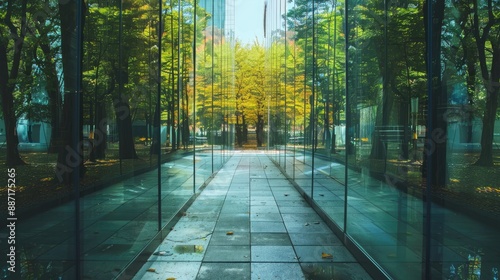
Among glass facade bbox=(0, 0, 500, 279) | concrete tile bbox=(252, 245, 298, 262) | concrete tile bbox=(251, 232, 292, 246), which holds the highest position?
glass facade bbox=(0, 0, 500, 279)

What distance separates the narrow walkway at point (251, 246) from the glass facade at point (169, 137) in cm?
26

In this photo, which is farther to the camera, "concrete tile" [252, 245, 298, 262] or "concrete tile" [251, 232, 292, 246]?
"concrete tile" [251, 232, 292, 246]

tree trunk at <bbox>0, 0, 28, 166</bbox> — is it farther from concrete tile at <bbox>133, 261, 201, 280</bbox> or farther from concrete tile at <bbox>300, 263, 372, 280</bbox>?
concrete tile at <bbox>300, 263, 372, 280</bbox>

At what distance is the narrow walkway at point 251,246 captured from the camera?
4.57 metres

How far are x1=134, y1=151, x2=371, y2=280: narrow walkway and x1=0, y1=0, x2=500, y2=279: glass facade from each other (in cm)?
26

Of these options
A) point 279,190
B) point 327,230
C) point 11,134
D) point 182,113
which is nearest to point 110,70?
point 11,134

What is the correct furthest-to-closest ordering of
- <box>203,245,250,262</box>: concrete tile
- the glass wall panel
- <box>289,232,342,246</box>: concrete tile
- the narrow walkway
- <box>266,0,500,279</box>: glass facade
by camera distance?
<box>289,232,342,246</box>: concrete tile < <box>203,245,250,262</box>: concrete tile < the narrow walkway < <box>266,0,500,279</box>: glass facade < the glass wall panel

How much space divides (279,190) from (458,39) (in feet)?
29.4

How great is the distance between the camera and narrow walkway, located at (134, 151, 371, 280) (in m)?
4.57

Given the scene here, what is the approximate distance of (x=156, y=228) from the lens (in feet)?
18.9

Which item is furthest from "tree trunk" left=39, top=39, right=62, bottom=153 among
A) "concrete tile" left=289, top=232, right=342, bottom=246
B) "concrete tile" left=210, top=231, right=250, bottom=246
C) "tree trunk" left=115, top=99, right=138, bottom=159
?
"concrete tile" left=289, top=232, right=342, bottom=246

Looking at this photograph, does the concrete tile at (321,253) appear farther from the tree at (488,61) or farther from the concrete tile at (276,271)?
the tree at (488,61)

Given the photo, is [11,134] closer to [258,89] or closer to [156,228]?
[156,228]

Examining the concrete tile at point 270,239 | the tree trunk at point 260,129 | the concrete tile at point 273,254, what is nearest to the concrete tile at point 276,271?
the concrete tile at point 273,254
